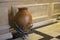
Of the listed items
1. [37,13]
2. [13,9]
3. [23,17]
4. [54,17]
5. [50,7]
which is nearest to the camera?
[23,17]

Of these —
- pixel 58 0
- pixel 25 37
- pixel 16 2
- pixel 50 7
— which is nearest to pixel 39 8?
pixel 50 7

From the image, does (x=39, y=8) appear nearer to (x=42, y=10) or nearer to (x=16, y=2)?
(x=42, y=10)

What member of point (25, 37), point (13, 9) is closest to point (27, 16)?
point (25, 37)

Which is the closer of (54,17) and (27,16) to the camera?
(27,16)

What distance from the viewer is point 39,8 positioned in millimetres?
1782

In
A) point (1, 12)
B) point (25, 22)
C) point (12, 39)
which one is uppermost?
point (1, 12)

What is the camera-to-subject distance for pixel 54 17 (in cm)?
212

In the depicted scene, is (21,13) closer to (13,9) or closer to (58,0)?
(13,9)

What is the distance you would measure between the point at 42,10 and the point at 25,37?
807 millimetres

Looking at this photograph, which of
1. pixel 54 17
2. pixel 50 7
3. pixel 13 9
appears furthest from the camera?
pixel 54 17

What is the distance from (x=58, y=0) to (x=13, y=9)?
1.12 meters

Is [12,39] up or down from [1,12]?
down

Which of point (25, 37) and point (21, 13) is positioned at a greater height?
point (21, 13)

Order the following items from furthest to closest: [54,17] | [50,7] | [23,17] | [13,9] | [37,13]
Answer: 1. [54,17]
2. [50,7]
3. [37,13]
4. [13,9]
5. [23,17]
